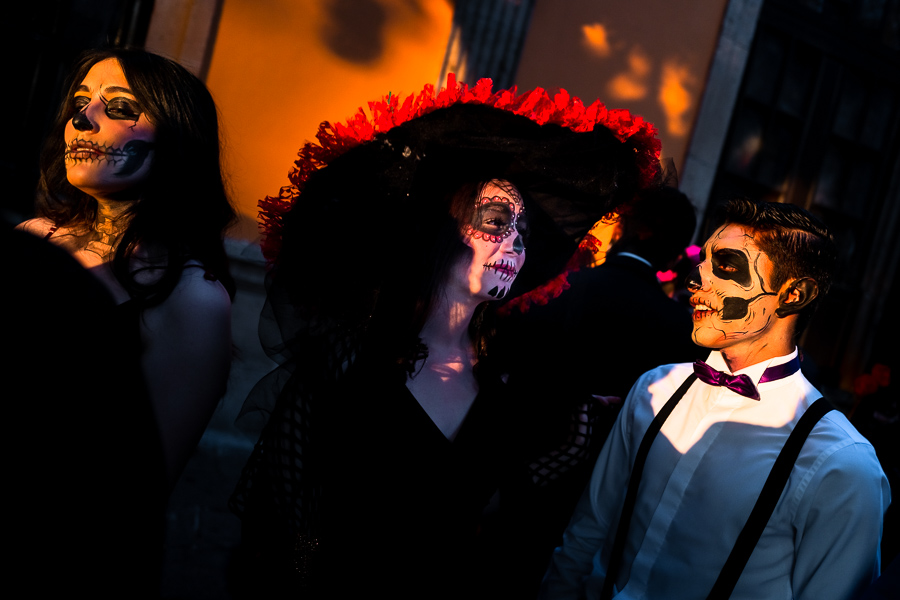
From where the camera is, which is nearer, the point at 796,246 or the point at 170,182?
the point at 796,246

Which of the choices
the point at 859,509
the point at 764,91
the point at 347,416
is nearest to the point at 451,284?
the point at 347,416

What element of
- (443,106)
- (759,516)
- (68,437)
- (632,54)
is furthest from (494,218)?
(632,54)

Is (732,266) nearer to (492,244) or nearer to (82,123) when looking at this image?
(492,244)

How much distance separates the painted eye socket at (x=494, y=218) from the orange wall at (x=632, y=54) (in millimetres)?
2734

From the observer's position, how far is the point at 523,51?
410cm

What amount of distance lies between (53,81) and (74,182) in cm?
242

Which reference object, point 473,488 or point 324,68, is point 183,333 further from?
point 324,68

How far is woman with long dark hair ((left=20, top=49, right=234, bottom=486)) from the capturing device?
5.12 ft

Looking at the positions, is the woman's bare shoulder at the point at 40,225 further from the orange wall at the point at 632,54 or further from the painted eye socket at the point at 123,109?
the orange wall at the point at 632,54

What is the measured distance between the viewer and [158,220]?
1682 millimetres

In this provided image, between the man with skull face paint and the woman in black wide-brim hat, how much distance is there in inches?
12.2

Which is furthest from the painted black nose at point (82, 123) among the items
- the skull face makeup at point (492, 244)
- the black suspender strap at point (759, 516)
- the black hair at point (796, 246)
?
the black suspender strap at point (759, 516)

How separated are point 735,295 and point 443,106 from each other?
88 centimetres

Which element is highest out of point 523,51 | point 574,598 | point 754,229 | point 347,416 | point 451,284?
point 523,51
